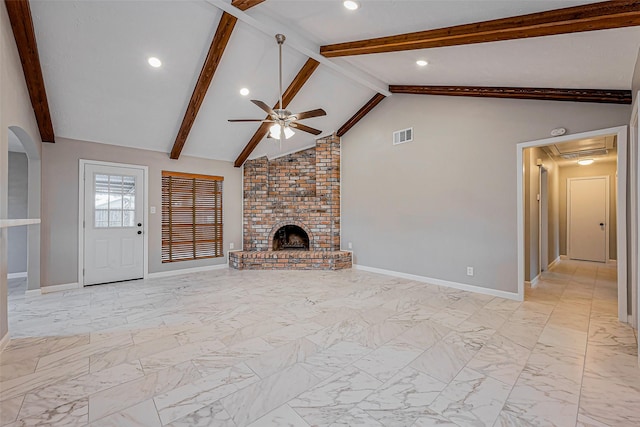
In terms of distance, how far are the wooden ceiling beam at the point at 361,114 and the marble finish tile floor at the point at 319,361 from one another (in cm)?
355

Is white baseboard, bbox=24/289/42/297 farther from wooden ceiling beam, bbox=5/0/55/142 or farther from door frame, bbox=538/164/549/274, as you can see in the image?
door frame, bbox=538/164/549/274

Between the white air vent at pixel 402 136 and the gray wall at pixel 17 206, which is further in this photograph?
the gray wall at pixel 17 206

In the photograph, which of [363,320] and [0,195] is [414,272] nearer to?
[363,320]

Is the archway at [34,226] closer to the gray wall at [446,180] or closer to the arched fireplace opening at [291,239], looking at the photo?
the arched fireplace opening at [291,239]

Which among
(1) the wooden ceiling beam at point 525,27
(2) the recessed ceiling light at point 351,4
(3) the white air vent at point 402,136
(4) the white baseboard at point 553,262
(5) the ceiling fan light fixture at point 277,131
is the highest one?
(2) the recessed ceiling light at point 351,4

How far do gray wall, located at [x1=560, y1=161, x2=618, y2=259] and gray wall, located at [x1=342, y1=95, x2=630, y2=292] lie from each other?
15.8 ft

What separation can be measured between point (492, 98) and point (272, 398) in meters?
4.43

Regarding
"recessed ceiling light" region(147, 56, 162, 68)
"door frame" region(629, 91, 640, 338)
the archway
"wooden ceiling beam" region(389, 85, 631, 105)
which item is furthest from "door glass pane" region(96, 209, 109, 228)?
"door frame" region(629, 91, 640, 338)

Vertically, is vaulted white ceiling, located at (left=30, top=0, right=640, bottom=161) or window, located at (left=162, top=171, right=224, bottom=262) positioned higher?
vaulted white ceiling, located at (left=30, top=0, right=640, bottom=161)

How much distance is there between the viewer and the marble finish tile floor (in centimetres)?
175

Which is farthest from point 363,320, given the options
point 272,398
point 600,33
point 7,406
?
point 600,33

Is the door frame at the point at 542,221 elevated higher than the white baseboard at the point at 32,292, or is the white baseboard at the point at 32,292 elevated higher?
the door frame at the point at 542,221

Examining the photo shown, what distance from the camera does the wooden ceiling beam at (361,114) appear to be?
550cm

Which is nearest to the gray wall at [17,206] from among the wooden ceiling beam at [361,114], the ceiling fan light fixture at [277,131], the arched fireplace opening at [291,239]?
the arched fireplace opening at [291,239]
